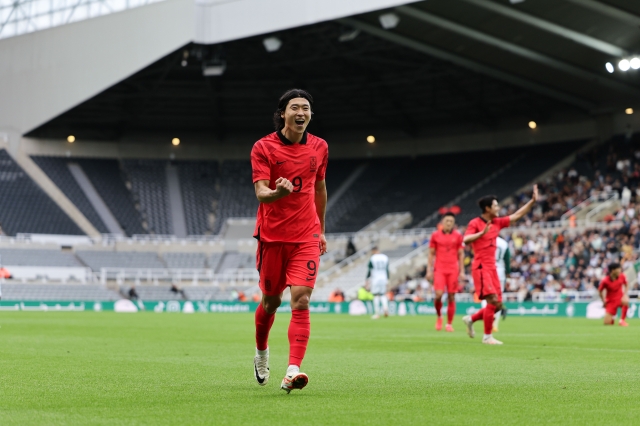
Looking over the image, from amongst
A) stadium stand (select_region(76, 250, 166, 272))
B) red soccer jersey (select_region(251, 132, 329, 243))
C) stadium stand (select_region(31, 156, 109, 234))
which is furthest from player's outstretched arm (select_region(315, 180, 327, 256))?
stadium stand (select_region(31, 156, 109, 234))

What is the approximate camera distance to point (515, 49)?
1582 inches

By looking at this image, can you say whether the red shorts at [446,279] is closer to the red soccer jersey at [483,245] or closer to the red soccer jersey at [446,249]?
the red soccer jersey at [446,249]

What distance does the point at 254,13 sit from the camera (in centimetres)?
4134

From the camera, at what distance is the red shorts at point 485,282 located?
49.4ft

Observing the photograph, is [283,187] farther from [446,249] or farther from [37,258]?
[37,258]

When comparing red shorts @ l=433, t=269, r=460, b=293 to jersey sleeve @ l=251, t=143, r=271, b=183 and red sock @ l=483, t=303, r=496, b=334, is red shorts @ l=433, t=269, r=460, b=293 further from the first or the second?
jersey sleeve @ l=251, t=143, r=271, b=183

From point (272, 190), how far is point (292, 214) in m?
0.44

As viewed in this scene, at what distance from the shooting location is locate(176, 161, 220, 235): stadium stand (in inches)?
2383

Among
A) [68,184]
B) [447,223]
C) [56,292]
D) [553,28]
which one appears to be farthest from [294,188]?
[68,184]

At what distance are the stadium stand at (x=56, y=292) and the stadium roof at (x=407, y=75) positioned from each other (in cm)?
995

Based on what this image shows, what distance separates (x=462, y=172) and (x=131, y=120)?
Answer: 21394 millimetres

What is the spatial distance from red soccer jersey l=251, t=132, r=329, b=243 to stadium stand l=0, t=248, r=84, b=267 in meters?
45.7

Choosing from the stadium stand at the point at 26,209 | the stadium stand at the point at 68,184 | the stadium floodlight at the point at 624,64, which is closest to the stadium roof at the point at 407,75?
the stadium floodlight at the point at 624,64

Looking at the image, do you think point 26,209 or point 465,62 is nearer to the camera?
point 465,62
